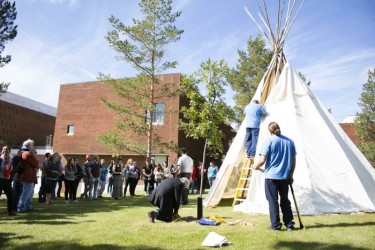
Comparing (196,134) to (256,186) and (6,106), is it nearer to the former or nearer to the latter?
(256,186)

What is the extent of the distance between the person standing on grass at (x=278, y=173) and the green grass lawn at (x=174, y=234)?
35 cm

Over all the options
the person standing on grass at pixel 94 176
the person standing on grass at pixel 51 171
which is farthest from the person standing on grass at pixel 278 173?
the person standing on grass at pixel 94 176

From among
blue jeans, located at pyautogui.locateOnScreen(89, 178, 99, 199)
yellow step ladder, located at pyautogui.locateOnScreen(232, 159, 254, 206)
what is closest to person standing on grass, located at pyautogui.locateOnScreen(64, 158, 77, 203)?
blue jeans, located at pyautogui.locateOnScreen(89, 178, 99, 199)

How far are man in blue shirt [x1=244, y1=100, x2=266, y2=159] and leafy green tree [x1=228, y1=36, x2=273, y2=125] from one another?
771 inches

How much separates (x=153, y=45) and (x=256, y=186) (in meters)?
13.5

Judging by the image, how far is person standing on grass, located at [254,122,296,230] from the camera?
5.93 metres

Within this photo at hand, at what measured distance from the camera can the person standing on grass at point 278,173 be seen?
5.93m

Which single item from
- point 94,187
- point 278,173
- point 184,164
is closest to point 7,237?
point 278,173

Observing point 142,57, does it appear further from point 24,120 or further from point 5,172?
point 24,120

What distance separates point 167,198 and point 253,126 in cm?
339

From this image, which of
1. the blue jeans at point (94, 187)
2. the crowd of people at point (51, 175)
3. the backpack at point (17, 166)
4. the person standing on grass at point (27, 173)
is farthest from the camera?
the blue jeans at point (94, 187)

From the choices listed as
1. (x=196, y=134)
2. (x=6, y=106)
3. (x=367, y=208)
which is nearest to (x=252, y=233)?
(x=367, y=208)

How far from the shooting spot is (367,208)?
25.3 feet

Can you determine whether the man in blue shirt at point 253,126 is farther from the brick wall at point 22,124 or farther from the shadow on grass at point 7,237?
the brick wall at point 22,124
